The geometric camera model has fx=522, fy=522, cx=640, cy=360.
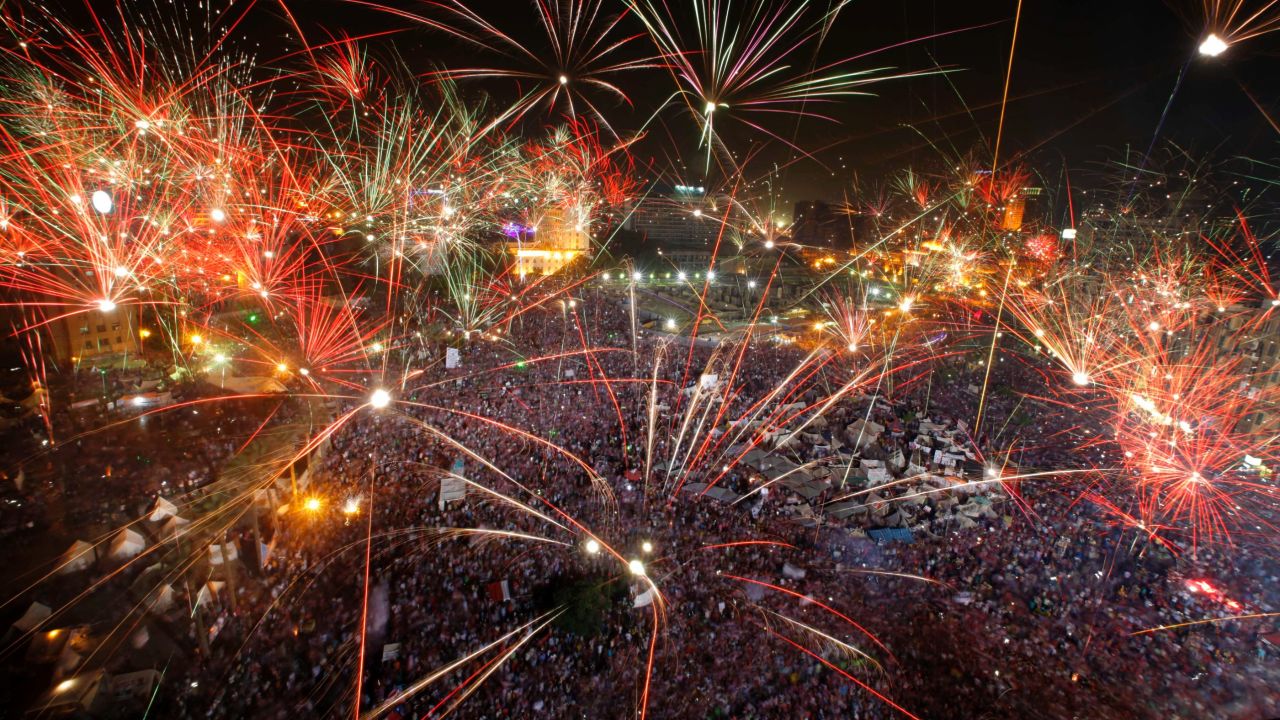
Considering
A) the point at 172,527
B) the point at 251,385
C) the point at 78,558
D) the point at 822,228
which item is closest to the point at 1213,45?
the point at 172,527

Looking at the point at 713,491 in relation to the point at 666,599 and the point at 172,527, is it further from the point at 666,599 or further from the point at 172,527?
the point at 172,527

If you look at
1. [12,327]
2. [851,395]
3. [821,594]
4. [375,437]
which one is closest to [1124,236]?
[851,395]

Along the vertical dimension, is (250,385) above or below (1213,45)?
below

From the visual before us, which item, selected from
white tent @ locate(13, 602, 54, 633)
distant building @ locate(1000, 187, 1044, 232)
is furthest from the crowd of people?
distant building @ locate(1000, 187, 1044, 232)

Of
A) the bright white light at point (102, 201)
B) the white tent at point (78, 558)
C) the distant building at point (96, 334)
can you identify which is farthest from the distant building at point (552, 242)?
the white tent at point (78, 558)

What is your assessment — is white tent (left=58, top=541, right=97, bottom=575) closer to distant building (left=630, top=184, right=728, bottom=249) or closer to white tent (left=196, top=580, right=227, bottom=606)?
white tent (left=196, top=580, right=227, bottom=606)

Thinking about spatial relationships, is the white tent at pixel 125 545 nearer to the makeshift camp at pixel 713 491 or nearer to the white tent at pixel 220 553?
the white tent at pixel 220 553
